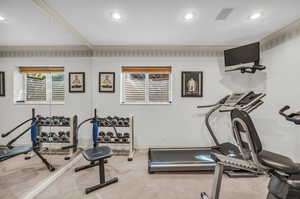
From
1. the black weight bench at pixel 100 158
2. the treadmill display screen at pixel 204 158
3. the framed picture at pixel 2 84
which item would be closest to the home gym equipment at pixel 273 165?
the treadmill display screen at pixel 204 158

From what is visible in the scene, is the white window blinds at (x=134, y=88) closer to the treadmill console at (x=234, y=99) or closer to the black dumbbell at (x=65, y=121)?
the black dumbbell at (x=65, y=121)

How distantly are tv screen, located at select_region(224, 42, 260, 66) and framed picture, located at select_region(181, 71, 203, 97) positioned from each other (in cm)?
70

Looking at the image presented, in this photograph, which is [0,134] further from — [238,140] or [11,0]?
[238,140]

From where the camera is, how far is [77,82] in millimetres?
2703

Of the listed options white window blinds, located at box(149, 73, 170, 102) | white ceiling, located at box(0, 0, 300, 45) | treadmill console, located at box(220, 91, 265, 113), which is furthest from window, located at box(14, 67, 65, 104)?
treadmill console, located at box(220, 91, 265, 113)

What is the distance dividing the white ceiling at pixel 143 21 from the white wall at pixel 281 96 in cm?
51

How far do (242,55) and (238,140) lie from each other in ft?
6.85

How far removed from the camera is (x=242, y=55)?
8.98 feet

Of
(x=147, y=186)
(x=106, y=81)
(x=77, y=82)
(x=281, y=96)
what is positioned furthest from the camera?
(x=106, y=81)

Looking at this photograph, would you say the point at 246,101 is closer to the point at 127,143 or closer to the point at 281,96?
the point at 281,96

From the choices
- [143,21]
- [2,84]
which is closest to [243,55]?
[143,21]

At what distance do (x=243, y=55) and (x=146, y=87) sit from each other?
7.09 ft

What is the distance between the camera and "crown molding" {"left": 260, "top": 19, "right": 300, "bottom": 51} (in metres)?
2.36

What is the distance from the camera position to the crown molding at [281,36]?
2359mm
